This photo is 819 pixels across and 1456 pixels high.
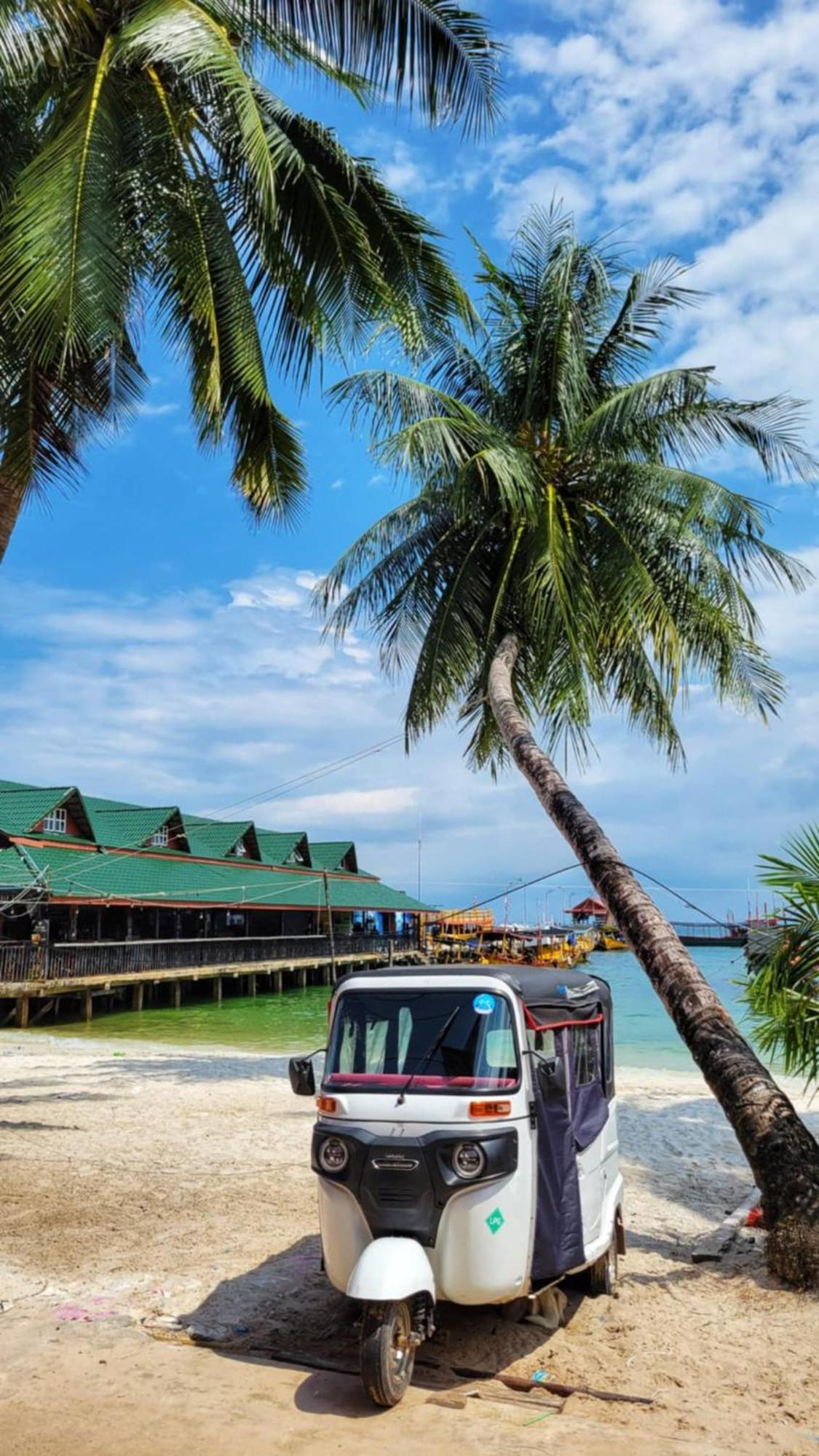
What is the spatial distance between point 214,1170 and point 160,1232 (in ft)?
7.91

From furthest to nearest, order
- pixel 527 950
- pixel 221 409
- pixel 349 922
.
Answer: pixel 527 950 → pixel 349 922 → pixel 221 409

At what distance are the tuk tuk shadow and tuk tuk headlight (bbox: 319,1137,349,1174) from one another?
1051mm

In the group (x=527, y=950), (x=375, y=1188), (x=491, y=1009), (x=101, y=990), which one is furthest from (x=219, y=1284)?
(x=527, y=950)

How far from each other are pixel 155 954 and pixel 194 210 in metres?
30.4

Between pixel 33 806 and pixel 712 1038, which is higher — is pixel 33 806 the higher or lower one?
the higher one

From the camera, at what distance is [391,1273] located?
5.15 metres

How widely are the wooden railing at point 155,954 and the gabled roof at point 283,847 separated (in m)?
3.89

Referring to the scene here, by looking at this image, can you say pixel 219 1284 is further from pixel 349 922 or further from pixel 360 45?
pixel 349 922

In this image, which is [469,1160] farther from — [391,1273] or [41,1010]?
[41,1010]

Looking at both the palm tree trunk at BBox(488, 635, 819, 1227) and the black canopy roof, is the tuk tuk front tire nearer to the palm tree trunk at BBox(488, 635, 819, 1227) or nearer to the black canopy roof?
the palm tree trunk at BBox(488, 635, 819, 1227)

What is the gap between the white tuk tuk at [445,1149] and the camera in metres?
5.39

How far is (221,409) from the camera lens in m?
10.2

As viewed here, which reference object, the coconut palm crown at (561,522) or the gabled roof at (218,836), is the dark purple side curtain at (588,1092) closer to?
the coconut palm crown at (561,522)

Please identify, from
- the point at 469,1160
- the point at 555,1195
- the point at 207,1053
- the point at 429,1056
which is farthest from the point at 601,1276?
the point at 207,1053
